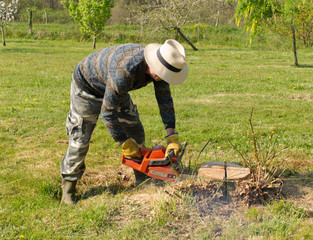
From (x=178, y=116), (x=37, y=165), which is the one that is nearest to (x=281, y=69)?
(x=178, y=116)


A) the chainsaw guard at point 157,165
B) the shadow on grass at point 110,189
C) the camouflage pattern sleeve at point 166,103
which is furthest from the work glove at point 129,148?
the shadow on grass at point 110,189

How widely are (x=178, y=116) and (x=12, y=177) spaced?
135 inches

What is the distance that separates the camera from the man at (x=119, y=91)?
9.58 feet

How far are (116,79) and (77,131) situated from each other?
89cm

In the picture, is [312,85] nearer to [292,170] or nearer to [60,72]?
[292,170]

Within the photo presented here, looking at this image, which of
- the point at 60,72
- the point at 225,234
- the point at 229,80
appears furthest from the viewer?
the point at 60,72

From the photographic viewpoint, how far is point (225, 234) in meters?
2.94

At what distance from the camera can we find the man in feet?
9.58

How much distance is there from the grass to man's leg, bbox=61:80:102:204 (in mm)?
245

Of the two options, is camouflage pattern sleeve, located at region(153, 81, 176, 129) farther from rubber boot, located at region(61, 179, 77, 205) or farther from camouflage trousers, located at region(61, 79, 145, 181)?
rubber boot, located at region(61, 179, 77, 205)

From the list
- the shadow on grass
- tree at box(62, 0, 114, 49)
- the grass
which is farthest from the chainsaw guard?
tree at box(62, 0, 114, 49)

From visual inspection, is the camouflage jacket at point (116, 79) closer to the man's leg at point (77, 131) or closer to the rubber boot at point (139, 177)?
the man's leg at point (77, 131)

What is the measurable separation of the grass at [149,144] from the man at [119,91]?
41 cm

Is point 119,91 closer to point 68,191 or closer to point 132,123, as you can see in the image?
point 132,123
